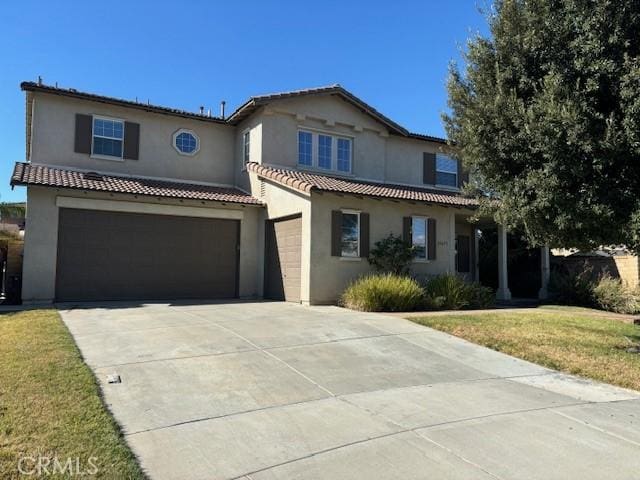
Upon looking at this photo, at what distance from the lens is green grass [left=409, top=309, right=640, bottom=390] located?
313 inches

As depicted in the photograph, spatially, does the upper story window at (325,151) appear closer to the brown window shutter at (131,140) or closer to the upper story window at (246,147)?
the upper story window at (246,147)

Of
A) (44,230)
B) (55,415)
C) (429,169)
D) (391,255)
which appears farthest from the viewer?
(429,169)

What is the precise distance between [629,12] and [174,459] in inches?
336

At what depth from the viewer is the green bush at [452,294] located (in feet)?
47.5

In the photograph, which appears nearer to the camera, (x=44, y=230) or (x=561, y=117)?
(x=561, y=117)

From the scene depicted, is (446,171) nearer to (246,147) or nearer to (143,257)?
(246,147)

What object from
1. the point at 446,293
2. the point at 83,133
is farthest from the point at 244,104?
the point at 446,293

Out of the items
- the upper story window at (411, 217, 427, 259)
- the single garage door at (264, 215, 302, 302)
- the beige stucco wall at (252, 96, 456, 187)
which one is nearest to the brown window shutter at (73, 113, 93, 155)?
the beige stucco wall at (252, 96, 456, 187)

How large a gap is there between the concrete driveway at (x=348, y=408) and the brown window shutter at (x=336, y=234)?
Answer: 16.7 ft

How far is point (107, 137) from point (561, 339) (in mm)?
14313

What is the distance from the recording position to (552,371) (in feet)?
25.9

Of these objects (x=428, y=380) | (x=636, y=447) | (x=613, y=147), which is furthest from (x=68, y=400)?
(x=613, y=147)

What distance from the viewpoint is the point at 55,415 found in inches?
199

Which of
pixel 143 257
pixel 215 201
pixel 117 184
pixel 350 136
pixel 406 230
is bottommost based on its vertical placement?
pixel 143 257
